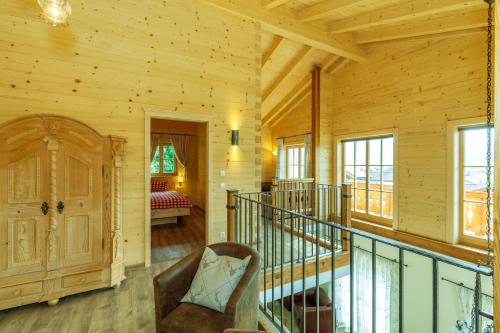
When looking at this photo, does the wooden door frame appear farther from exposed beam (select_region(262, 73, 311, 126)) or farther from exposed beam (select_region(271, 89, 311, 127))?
exposed beam (select_region(271, 89, 311, 127))

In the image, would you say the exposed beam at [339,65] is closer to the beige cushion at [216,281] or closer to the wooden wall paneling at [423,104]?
the wooden wall paneling at [423,104]

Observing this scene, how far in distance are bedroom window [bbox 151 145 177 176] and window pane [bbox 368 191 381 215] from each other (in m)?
5.87

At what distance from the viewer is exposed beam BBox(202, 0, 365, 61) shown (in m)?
3.93

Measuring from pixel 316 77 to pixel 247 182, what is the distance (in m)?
3.66

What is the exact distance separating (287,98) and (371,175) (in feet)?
10.5

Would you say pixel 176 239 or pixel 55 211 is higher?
pixel 55 211

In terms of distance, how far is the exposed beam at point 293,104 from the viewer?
6938mm

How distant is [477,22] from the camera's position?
3443mm

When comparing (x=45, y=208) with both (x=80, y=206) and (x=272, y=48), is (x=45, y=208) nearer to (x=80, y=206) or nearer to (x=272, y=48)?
(x=80, y=206)

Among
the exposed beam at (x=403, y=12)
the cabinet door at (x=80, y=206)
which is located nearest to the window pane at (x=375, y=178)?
the exposed beam at (x=403, y=12)

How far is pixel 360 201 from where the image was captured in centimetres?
575

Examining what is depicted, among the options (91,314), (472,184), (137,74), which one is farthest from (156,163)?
(472,184)

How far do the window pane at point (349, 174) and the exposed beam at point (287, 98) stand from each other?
2481 mm

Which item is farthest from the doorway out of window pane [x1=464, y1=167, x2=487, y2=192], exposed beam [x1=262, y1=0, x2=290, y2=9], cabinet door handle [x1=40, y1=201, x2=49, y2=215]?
window pane [x1=464, y1=167, x2=487, y2=192]
